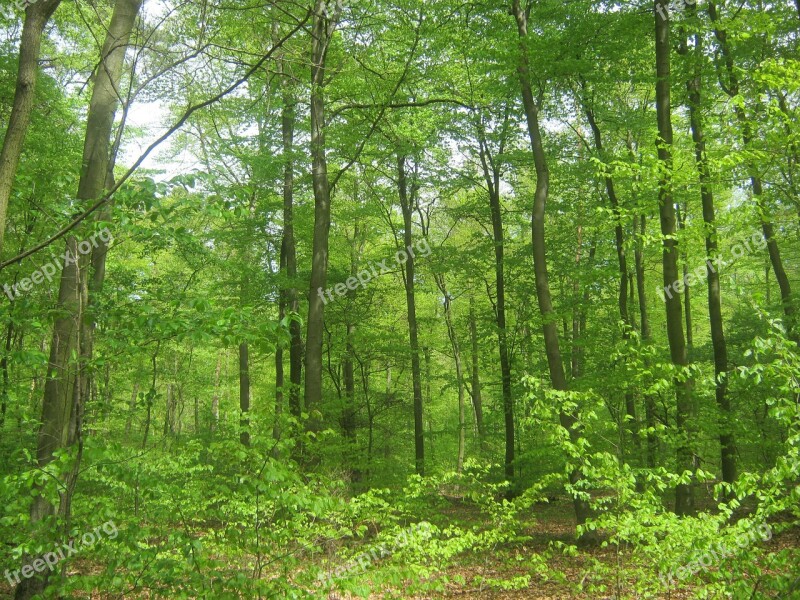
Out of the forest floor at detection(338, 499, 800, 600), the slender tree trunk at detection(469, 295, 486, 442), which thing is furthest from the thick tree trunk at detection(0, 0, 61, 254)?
the slender tree trunk at detection(469, 295, 486, 442)

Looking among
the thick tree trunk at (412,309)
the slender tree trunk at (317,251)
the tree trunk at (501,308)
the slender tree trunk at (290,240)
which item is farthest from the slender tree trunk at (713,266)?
the slender tree trunk at (290,240)

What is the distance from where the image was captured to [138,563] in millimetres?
3514

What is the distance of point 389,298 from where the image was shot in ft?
67.5

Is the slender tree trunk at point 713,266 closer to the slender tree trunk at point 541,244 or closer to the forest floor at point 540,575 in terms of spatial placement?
the forest floor at point 540,575

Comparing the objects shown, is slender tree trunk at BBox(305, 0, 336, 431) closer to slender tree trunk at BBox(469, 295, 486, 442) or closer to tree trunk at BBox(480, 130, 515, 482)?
tree trunk at BBox(480, 130, 515, 482)

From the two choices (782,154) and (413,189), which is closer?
(782,154)

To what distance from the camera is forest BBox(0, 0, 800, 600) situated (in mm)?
3855

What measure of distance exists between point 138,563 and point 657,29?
10041 mm

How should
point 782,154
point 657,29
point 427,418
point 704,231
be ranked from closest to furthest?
point 782,154 → point 704,231 → point 657,29 → point 427,418

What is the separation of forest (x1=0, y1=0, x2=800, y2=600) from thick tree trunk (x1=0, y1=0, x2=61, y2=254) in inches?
0.7

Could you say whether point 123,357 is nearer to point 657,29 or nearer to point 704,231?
point 704,231

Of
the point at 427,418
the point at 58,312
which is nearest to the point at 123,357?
the point at 58,312

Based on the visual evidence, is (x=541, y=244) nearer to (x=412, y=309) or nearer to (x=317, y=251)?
(x=317, y=251)

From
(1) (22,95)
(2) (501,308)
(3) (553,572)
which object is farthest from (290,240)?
(1) (22,95)
